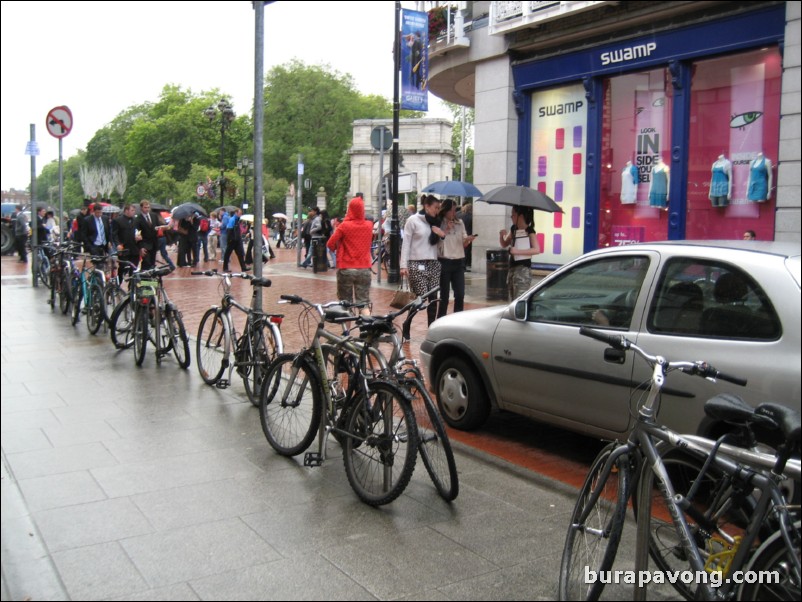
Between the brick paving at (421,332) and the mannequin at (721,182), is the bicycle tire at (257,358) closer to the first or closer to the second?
the brick paving at (421,332)

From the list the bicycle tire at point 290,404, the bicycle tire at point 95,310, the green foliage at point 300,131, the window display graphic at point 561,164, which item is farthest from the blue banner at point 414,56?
the bicycle tire at point 290,404

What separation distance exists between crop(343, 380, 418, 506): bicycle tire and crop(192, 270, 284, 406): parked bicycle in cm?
199

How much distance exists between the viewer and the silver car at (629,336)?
14.2 ft

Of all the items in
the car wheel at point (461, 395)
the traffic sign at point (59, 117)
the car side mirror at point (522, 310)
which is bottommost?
the car wheel at point (461, 395)

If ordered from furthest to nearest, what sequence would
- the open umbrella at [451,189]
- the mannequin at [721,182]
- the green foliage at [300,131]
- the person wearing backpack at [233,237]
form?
the green foliage at [300,131] → the person wearing backpack at [233,237] → the open umbrella at [451,189] → the mannequin at [721,182]

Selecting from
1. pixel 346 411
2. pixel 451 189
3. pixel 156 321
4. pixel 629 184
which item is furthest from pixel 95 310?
pixel 629 184

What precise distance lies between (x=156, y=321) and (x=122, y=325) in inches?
41.5

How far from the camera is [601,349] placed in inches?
209

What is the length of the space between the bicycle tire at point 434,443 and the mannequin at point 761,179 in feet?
35.4

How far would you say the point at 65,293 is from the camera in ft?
44.2

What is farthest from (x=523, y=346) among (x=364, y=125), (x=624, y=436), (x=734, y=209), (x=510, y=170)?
(x=364, y=125)

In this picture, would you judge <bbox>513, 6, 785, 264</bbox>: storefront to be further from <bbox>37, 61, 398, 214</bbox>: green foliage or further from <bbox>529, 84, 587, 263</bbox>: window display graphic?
<bbox>37, 61, 398, 214</bbox>: green foliage

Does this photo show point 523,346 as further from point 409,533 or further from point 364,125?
point 364,125

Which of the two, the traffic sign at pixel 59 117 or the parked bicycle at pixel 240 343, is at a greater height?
the traffic sign at pixel 59 117
